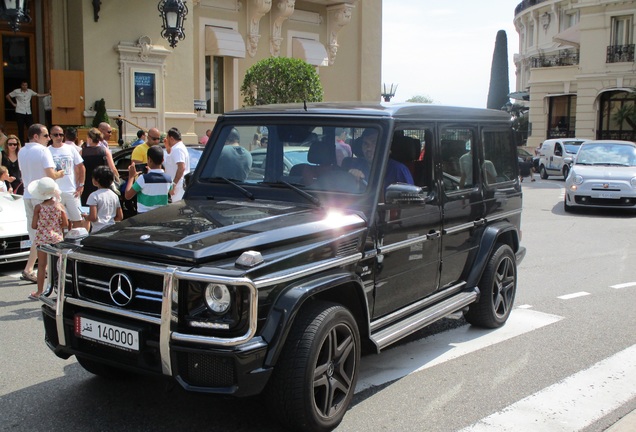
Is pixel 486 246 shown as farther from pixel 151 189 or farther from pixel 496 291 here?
pixel 151 189

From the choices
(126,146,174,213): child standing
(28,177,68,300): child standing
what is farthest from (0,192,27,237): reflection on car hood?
(126,146,174,213): child standing

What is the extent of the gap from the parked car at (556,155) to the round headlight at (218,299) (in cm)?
2503

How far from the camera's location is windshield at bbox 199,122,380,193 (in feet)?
16.2

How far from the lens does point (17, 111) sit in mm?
17516

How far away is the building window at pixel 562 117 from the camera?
42.8 metres

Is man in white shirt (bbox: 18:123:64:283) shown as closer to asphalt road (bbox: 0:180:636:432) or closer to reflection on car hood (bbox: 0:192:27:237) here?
reflection on car hood (bbox: 0:192:27:237)

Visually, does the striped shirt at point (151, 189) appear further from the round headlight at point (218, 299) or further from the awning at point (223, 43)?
the awning at point (223, 43)

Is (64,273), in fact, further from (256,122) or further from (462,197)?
(462,197)

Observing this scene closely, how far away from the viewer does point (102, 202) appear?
7523mm

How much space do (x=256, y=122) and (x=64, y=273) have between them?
6.28 ft

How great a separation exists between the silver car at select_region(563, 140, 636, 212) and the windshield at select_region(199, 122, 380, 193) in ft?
40.1

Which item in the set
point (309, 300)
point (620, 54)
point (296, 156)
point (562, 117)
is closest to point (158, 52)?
point (296, 156)

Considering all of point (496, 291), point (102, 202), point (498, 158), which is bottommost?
point (496, 291)

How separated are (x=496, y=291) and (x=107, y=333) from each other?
3809 millimetres
